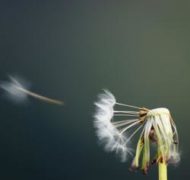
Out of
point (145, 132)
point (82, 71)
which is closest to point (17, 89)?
point (82, 71)

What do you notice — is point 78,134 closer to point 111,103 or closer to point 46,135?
point 46,135

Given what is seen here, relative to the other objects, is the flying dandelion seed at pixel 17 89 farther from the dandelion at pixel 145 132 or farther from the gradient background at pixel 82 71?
the dandelion at pixel 145 132

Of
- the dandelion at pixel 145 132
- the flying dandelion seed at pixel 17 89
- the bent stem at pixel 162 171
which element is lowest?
the bent stem at pixel 162 171

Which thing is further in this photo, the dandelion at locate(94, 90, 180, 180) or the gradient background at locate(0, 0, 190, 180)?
the gradient background at locate(0, 0, 190, 180)

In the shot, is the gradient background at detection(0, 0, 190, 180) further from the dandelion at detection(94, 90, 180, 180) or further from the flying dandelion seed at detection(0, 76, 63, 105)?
the dandelion at detection(94, 90, 180, 180)

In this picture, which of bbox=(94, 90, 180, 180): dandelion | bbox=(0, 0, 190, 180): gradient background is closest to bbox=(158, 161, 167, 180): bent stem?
bbox=(94, 90, 180, 180): dandelion

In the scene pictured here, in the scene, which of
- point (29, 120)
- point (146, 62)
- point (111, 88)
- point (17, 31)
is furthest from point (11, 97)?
point (146, 62)

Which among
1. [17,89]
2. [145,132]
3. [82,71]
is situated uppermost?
[82,71]

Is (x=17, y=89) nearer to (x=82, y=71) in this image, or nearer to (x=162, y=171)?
(x=82, y=71)

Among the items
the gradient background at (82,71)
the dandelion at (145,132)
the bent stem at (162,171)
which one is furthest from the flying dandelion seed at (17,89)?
the bent stem at (162,171)
